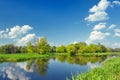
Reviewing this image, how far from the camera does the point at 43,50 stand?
83.4 m

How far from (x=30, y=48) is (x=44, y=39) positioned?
6.95m

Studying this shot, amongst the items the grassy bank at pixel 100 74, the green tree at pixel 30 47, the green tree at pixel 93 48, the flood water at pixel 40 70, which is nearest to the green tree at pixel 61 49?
the green tree at pixel 93 48

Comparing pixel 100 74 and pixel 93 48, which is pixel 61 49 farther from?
pixel 100 74

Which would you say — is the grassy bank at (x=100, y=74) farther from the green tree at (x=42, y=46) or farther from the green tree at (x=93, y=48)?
the green tree at (x=93, y=48)

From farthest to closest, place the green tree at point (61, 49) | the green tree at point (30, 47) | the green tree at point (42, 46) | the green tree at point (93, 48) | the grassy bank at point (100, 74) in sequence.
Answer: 1. the green tree at point (93, 48)
2. the green tree at point (61, 49)
3. the green tree at point (30, 47)
4. the green tree at point (42, 46)
5. the grassy bank at point (100, 74)

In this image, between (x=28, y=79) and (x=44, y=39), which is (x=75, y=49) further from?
(x=28, y=79)

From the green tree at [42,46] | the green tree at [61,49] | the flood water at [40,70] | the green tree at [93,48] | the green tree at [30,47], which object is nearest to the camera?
the flood water at [40,70]

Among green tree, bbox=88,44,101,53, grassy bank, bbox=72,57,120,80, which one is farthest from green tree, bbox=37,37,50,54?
grassy bank, bbox=72,57,120,80

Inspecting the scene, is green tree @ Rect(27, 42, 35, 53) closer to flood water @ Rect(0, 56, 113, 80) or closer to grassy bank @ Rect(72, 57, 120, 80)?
flood water @ Rect(0, 56, 113, 80)

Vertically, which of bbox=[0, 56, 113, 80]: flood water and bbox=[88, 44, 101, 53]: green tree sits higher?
bbox=[88, 44, 101, 53]: green tree

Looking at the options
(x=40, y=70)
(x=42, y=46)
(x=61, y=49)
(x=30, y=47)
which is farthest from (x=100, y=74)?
(x=61, y=49)

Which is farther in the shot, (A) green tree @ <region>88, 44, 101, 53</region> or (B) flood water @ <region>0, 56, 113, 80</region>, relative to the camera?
(A) green tree @ <region>88, 44, 101, 53</region>

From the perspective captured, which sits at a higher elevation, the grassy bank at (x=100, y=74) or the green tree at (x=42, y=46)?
the green tree at (x=42, y=46)

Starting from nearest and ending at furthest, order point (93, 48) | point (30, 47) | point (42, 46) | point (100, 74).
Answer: point (100, 74)
point (42, 46)
point (30, 47)
point (93, 48)
